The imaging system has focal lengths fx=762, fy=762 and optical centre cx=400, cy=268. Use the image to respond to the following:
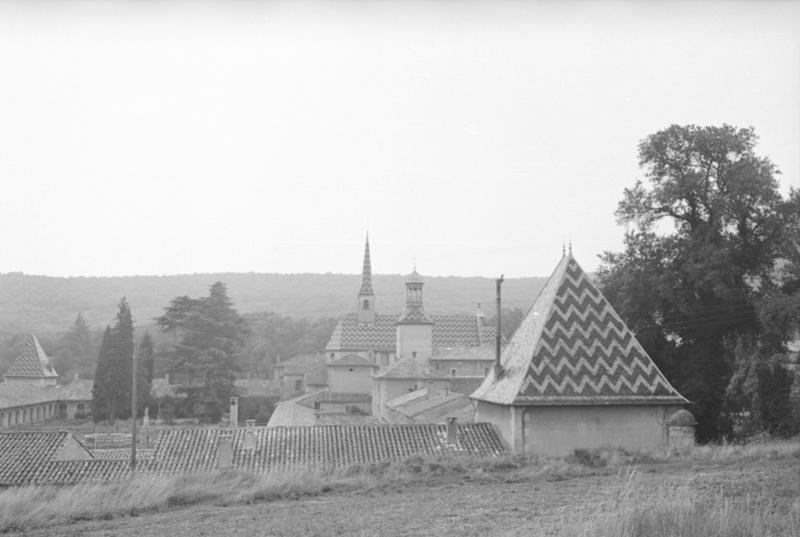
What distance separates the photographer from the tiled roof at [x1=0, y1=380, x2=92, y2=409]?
51.6 m

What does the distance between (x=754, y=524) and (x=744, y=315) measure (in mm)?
21967

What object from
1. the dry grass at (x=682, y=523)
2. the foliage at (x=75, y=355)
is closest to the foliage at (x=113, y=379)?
the foliage at (x=75, y=355)

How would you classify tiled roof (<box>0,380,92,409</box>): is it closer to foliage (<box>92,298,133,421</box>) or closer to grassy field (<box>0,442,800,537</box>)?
foliage (<box>92,298,133,421</box>)

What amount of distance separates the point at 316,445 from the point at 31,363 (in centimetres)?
5344

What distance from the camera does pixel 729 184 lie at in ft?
90.4

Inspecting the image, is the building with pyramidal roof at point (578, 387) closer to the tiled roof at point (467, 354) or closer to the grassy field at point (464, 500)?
the grassy field at point (464, 500)

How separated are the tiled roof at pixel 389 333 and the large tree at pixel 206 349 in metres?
10.4

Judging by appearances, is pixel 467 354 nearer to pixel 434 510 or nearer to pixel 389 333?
pixel 389 333

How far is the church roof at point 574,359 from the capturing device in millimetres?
20109

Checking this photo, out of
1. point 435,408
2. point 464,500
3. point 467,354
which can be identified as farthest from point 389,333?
point 464,500

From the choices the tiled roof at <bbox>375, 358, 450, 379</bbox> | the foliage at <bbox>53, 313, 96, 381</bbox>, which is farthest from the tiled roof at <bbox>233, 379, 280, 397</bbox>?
the foliage at <bbox>53, 313, 96, 381</bbox>

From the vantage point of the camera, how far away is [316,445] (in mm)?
21750

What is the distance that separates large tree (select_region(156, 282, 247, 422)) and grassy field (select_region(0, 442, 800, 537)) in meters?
40.1

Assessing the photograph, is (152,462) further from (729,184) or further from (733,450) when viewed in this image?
(729,184)
